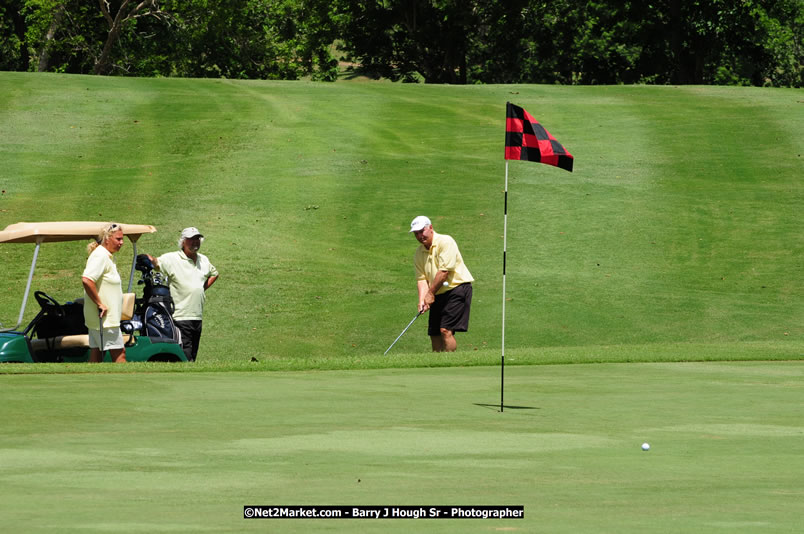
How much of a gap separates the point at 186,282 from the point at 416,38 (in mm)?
45730

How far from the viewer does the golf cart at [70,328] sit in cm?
1228

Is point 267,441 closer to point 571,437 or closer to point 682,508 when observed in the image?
point 571,437

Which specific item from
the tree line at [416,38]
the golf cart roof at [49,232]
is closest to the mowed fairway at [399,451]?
the golf cart roof at [49,232]

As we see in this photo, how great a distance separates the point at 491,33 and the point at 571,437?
54.6 meters

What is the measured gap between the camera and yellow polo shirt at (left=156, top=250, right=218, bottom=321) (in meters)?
14.1

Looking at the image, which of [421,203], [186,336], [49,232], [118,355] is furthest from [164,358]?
[421,203]

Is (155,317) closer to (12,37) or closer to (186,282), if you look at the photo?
(186,282)

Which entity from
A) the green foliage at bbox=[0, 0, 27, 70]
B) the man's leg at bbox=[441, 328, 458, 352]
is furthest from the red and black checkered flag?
the green foliage at bbox=[0, 0, 27, 70]

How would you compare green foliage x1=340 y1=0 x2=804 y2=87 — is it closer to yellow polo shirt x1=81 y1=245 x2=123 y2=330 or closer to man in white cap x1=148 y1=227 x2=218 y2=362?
man in white cap x1=148 y1=227 x2=218 y2=362

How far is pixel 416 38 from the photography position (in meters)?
58.4

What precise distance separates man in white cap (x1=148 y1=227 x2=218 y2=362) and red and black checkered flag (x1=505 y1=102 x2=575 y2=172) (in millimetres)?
4631

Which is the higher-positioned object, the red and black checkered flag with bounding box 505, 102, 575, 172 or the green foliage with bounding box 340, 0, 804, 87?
the green foliage with bounding box 340, 0, 804, 87

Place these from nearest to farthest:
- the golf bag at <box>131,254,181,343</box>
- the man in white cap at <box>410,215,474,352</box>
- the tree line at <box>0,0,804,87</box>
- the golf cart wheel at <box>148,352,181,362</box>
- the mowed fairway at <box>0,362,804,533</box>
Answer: the mowed fairway at <box>0,362,804,533</box> → the golf cart wheel at <box>148,352,181,362</box> → the golf bag at <box>131,254,181,343</box> → the man in white cap at <box>410,215,474,352</box> → the tree line at <box>0,0,804,87</box>

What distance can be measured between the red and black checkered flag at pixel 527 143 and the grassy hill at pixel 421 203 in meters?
2.76
